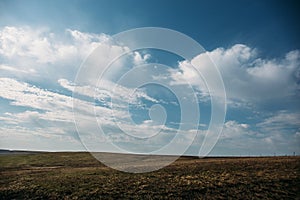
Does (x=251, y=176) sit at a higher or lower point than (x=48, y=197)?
higher

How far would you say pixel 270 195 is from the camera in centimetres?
2677

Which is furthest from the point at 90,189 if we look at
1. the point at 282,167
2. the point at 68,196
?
the point at 282,167

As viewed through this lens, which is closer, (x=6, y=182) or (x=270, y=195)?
(x=270, y=195)

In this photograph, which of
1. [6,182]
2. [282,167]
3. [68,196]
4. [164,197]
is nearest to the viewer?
[164,197]

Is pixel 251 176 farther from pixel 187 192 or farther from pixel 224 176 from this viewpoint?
pixel 187 192

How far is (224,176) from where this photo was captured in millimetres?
35344

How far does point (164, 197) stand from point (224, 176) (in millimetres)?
10846

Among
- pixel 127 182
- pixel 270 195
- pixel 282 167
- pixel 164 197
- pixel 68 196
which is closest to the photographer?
pixel 270 195

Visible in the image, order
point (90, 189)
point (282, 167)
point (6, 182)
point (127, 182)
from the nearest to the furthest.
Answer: point (90, 189), point (127, 182), point (282, 167), point (6, 182)

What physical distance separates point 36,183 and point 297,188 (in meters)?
34.3

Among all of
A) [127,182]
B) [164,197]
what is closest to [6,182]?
[127,182]

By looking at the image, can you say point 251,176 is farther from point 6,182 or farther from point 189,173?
point 6,182

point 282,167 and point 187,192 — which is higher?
point 282,167

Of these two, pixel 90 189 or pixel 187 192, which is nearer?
pixel 187 192
